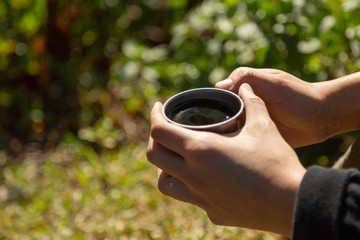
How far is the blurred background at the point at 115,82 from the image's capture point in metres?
2.39

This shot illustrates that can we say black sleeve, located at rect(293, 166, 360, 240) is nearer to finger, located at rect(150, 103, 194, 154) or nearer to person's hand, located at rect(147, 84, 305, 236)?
person's hand, located at rect(147, 84, 305, 236)

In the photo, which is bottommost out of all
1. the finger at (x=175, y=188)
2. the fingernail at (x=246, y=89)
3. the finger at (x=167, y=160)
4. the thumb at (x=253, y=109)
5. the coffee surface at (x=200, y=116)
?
the finger at (x=175, y=188)

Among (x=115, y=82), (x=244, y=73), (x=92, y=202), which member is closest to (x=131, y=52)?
(x=115, y=82)

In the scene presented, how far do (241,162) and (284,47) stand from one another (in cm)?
138

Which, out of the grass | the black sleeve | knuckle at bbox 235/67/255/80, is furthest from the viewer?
the grass

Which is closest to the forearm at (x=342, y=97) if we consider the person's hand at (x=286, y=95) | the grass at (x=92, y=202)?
the person's hand at (x=286, y=95)

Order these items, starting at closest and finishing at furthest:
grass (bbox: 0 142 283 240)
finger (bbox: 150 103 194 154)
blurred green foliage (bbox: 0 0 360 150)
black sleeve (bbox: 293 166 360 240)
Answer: black sleeve (bbox: 293 166 360 240) → finger (bbox: 150 103 194 154) → grass (bbox: 0 142 283 240) → blurred green foliage (bbox: 0 0 360 150)

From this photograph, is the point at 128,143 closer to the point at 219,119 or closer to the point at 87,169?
the point at 87,169

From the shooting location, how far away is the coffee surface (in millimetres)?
1454

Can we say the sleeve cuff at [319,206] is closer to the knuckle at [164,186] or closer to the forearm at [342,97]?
the knuckle at [164,186]

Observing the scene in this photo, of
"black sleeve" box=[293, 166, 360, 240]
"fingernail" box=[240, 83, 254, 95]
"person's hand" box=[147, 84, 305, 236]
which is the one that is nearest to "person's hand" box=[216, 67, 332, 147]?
"fingernail" box=[240, 83, 254, 95]

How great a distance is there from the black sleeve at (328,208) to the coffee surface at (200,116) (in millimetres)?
360

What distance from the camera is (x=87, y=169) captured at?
2.87 meters

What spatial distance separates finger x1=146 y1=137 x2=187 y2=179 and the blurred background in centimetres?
93
